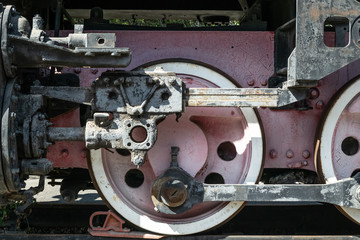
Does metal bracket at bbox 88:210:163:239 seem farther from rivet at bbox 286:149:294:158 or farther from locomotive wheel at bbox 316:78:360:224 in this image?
locomotive wheel at bbox 316:78:360:224

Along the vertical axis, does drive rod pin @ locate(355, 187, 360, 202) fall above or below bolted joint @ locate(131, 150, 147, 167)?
below

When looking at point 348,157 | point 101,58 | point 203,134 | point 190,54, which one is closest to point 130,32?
point 190,54

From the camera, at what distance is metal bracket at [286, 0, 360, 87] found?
2242 mm

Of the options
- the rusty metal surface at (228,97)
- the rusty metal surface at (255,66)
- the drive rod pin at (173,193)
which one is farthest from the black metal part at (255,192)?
the rusty metal surface at (228,97)

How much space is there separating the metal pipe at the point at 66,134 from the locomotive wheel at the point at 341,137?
1.32 m

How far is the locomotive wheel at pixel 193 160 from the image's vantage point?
2604mm

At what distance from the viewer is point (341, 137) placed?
2682 millimetres

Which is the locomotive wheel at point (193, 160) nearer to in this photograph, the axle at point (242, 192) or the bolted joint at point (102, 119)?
the axle at point (242, 192)

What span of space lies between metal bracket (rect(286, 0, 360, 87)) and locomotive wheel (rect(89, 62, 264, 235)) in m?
0.47

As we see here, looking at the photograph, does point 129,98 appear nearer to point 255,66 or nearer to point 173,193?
point 173,193

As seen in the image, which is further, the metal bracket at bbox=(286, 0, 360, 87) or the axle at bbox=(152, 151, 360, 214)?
the axle at bbox=(152, 151, 360, 214)

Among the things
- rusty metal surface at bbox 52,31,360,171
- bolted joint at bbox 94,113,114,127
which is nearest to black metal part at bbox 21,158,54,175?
bolted joint at bbox 94,113,114,127

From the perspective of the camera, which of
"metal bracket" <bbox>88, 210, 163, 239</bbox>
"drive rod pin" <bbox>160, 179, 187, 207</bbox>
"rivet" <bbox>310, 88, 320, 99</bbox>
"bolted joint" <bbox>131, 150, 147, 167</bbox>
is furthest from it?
"rivet" <bbox>310, 88, 320, 99</bbox>

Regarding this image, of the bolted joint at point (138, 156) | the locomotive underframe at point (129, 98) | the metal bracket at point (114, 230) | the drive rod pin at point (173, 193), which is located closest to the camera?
the locomotive underframe at point (129, 98)
